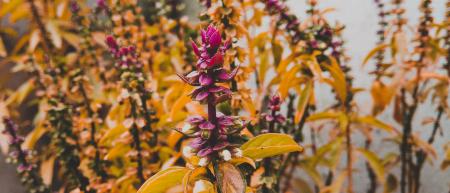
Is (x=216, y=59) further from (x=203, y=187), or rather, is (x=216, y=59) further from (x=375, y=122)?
(x=375, y=122)

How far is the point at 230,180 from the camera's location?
1.88 ft

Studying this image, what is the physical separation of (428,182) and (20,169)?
1.36m

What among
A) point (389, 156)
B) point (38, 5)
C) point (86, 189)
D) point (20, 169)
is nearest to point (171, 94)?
point (86, 189)

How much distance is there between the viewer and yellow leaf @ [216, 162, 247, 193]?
0.56 meters

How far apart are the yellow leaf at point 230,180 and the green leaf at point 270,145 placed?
0.16 ft

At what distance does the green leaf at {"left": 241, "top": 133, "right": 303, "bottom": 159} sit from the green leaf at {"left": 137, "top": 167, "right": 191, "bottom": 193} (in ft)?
0.34

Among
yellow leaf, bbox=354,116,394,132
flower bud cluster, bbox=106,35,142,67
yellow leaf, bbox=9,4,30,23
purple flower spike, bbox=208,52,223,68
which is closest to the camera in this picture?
purple flower spike, bbox=208,52,223,68

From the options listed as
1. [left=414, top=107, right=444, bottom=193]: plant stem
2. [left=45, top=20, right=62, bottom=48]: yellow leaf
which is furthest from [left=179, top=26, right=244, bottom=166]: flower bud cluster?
[left=45, top=20, right=62, bottom=48]: yellow leaf

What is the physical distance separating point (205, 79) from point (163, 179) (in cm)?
16

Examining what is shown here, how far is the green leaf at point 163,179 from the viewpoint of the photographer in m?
0.58

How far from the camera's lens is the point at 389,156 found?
1.42 meters

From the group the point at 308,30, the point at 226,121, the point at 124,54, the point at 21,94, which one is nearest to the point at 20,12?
the point at 21,94

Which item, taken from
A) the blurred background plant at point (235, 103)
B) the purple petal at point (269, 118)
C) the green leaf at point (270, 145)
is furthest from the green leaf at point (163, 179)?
the purple petal at point (269, 118)

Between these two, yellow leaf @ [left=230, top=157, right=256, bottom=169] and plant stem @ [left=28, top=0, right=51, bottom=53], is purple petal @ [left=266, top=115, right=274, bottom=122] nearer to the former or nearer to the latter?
yellow leaf @ [left=230, top=157, right=256, bottom=169]
